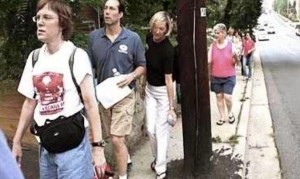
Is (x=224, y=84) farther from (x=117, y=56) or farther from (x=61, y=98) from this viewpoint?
(x=61, y=98)

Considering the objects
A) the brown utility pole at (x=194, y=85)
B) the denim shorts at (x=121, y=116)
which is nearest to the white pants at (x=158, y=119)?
the brown utility pole at (x=194, y=85)

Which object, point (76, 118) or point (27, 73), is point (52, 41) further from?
point (76, 118)

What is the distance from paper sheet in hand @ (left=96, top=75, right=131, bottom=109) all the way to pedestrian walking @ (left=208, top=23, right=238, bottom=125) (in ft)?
13.2

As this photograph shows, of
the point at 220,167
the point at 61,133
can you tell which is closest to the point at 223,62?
the point at 220,167

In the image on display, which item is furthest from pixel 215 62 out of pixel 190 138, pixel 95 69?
pixel 95 69

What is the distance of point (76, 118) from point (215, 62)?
586cm

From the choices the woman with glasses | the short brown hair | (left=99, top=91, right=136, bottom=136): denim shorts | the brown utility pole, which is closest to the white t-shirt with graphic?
the woman with glasses

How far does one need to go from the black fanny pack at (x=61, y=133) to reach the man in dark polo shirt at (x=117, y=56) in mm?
1765

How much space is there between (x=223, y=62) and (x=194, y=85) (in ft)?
11.1

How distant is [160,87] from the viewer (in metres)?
5.45

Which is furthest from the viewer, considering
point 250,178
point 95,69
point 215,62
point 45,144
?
point 215,62

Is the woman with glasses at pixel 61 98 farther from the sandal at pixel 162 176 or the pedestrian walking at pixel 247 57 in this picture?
the pedestrian walking at pixel 247 57

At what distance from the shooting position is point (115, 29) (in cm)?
479

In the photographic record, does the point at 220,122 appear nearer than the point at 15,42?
No
